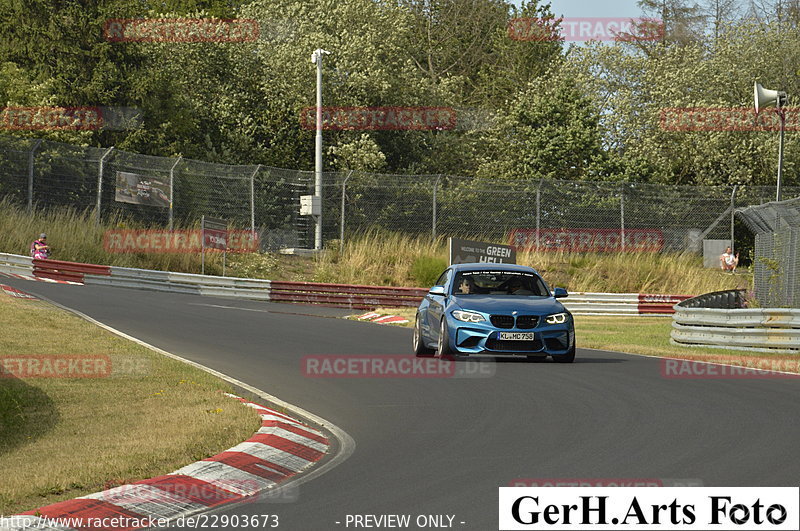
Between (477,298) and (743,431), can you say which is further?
(477,298)

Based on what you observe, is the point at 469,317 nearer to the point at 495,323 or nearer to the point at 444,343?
the point at 495,323

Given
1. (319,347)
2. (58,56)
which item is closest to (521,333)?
(319,347)

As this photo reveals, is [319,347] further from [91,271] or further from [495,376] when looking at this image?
[91,271]

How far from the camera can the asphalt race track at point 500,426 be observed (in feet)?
25.2

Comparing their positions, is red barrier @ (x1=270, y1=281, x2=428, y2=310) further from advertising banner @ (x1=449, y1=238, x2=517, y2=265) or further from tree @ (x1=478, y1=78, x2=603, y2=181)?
tree @ (x1=478, y1=78, x2=603, y2=181)

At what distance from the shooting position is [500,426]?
10.8 m

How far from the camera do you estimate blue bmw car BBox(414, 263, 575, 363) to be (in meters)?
16.2

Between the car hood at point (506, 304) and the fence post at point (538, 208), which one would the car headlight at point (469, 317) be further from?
the fence post at point (538, 208)

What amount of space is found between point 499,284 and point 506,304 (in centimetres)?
126

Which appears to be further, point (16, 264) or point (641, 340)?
point (16, 264)

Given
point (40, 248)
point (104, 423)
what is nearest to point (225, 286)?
point (40, 248)

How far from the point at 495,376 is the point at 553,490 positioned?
313 inches

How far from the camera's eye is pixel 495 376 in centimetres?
1514

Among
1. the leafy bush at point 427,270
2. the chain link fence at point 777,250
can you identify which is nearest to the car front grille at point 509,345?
the chain link fence at point 777,250
